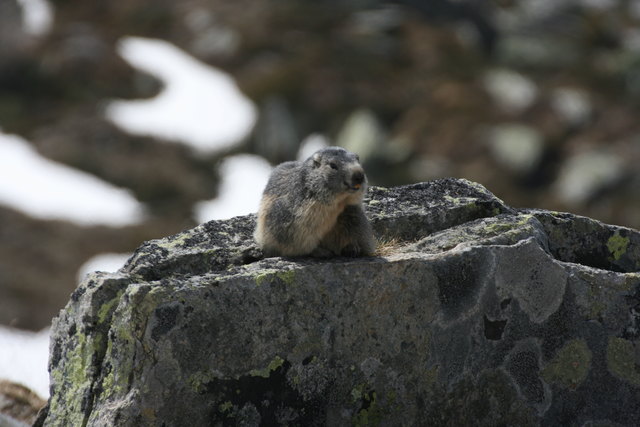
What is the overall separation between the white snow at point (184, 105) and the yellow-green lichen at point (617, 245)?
129 feet

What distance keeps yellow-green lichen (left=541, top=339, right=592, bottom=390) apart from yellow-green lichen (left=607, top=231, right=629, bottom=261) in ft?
5.93

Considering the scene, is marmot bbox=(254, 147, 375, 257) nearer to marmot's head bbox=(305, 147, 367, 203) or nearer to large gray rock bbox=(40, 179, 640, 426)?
marmot's head bbox=(305, 147, 367, 203)

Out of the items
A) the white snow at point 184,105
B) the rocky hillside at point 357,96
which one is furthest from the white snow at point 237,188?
the white snow at point 184,105

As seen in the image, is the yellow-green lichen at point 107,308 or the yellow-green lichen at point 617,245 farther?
the yellow-green lichen at point 617,245

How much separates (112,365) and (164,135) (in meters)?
40.9

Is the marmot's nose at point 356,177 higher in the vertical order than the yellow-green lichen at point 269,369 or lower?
higher

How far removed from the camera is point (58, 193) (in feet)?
140

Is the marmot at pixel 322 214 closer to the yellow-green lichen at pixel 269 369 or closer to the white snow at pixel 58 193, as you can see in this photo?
the yellow-green lichen at pixel 269 369

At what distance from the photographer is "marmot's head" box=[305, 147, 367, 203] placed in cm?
957

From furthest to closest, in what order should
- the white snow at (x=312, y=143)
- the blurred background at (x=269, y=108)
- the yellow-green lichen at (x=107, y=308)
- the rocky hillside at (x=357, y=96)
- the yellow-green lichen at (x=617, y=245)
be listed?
the white snow at (x=312, y=143) < the rocky hillside at (x=357, y=96) < the blurred background at (x=269, y=108) < the yellow-green lichen at (x=617, y=245) < the yellow-green lichen at (x=107, y=308)

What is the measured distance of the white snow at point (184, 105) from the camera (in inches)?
1937

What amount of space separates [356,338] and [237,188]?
3710 cm

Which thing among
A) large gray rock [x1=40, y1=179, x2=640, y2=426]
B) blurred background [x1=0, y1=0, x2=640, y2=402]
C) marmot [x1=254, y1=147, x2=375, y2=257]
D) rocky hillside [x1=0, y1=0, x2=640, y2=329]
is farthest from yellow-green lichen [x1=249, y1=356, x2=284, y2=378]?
rocky hillside [x1=0, y1=0, x2=640, y2=329]

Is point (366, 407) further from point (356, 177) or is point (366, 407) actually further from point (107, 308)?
point (107, 308)
